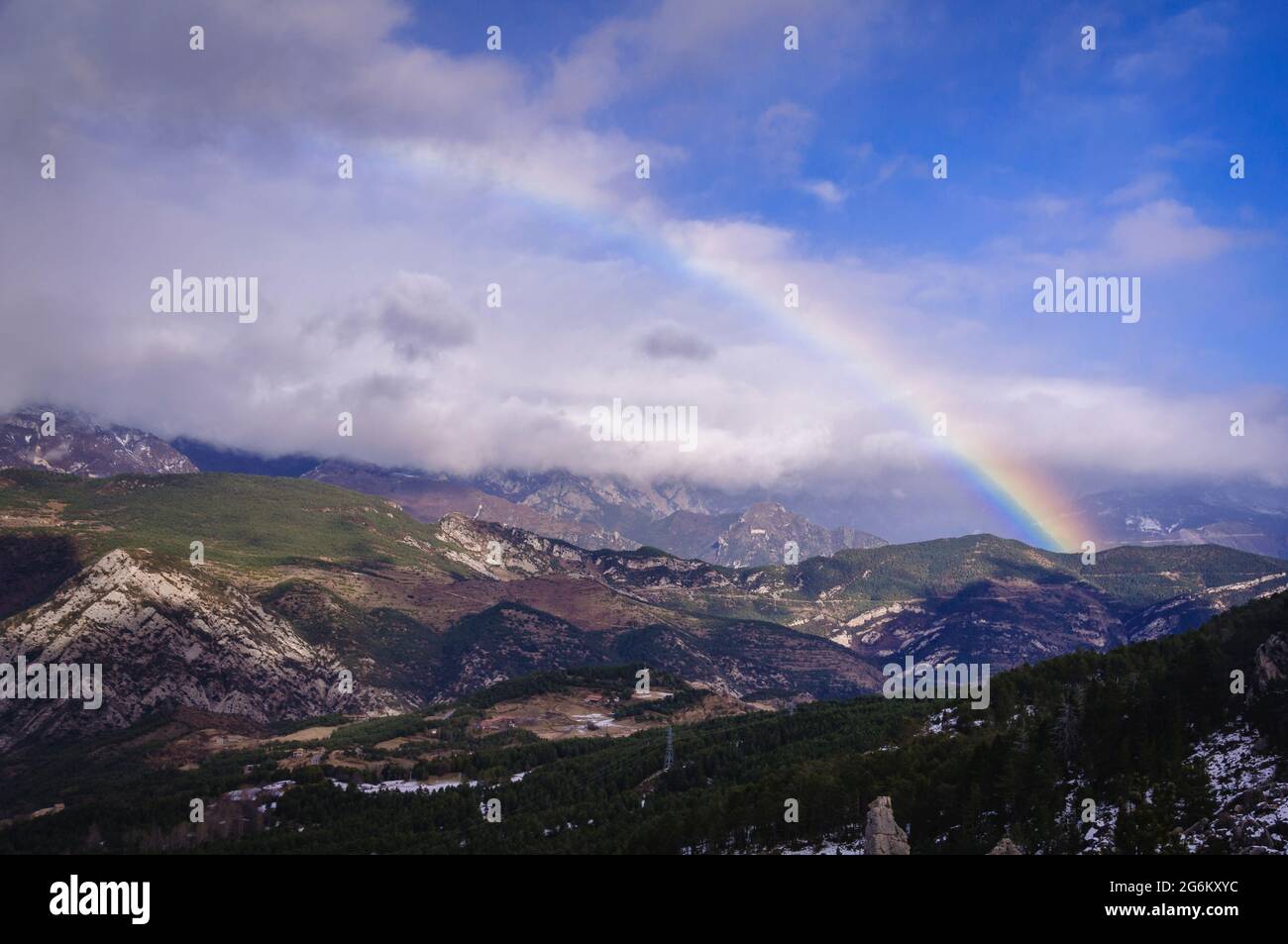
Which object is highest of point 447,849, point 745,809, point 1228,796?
point 1228,796

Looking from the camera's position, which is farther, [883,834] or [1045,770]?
[1045,770]

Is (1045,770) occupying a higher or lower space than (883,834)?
higher
